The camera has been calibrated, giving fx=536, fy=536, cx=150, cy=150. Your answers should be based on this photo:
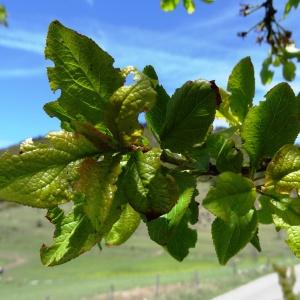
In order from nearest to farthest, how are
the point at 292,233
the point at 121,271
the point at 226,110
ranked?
the point at 292,233 → the point at 226,110 → the point at 121,271

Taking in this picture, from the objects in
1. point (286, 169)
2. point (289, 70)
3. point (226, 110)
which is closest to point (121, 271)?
point (289, 70)

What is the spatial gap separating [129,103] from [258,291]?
29.9 metres

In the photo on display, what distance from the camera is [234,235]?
0.92m

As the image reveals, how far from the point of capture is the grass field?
29.2 m

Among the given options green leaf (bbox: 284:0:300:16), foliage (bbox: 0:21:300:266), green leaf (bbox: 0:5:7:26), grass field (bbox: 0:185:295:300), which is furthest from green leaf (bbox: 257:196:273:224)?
grass field (bbox: 0:185:295:300)

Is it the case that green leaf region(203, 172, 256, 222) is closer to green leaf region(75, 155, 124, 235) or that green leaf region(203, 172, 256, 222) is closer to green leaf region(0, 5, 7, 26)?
green leaf region(75, 155, 124, 235)

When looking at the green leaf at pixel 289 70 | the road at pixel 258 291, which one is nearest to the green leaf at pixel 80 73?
the green leaf at pixel 289 70

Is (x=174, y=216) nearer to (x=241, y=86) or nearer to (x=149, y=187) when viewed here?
(x=149, y=187)

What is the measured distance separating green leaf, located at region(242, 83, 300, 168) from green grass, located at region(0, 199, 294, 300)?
26820mm

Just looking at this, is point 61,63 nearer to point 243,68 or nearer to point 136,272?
point 243,68

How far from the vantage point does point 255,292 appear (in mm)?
29000

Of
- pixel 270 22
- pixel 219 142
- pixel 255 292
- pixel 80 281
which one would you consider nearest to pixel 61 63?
pixel 219 142

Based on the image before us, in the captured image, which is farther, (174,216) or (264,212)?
(264,212)

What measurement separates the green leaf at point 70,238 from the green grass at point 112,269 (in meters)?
26.8
